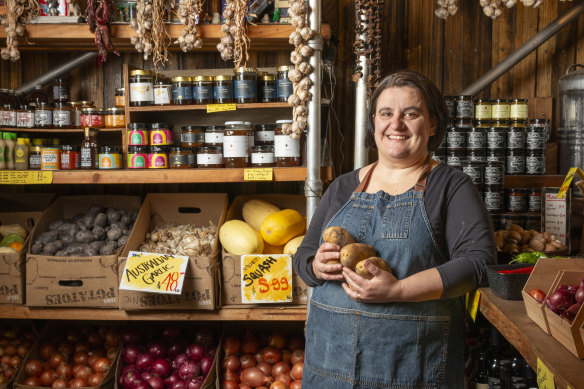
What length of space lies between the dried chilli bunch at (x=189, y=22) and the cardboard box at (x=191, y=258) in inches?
29.4

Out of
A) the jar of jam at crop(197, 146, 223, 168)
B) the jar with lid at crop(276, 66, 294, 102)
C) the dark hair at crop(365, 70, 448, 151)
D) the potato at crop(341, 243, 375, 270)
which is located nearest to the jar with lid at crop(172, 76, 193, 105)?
the jar of jam at crop(197, 146, 223, 168)

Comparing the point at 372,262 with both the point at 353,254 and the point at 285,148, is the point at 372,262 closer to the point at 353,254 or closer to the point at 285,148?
the point at 353,254

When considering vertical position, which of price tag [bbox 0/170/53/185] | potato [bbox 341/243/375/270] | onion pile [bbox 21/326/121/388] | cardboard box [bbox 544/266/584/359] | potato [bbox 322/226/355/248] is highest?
price tag [bbox 0/170/53/185]

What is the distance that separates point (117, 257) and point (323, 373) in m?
1.19

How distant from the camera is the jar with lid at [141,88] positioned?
2.51 meters

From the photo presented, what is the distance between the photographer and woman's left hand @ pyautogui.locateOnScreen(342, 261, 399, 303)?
138cm

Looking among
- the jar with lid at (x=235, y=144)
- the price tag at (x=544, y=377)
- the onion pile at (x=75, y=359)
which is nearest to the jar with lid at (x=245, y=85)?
the jar with lid at (x=235, y=144)

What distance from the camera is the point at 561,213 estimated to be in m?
2.21

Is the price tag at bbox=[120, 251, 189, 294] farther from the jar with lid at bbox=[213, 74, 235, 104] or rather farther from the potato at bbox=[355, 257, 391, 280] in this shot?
the potato at bbox=[355, 257, 391, 280]

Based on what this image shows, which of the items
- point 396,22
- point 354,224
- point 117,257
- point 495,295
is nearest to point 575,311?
point 495,295

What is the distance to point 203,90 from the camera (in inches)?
98.3

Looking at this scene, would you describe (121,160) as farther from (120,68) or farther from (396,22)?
(396,22)

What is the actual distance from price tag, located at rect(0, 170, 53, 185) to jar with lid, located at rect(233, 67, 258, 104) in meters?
0.89

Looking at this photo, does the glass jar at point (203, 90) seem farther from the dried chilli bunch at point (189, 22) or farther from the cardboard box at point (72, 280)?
the cardboard box at point (72, 280)
